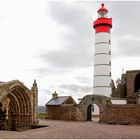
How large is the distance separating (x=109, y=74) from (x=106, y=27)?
7282mm

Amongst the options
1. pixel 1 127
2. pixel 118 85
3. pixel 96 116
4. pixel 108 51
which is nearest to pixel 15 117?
pixel 1 127

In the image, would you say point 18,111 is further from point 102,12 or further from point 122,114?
point 102,12

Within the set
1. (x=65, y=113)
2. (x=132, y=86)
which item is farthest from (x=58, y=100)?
(x=132, y=86)

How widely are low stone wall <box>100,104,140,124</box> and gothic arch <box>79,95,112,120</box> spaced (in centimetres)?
75

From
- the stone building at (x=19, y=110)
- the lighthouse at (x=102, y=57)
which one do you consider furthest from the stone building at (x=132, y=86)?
the stone building at (x=19, y=110)

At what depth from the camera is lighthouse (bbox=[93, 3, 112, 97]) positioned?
1521 inches

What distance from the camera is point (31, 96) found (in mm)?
26922

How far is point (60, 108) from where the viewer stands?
34.2 metres

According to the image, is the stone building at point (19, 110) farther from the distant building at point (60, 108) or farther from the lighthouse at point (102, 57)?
the lighthouse at point (102, 57)

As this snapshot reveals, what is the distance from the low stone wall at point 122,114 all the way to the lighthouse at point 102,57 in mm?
9356

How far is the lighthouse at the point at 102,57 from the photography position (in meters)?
38.6

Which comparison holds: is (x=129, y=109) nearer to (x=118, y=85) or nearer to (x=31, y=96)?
(x=31, y=96)

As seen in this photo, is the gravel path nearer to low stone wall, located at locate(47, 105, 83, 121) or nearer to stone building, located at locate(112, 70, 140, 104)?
low stone wall, located at locate(47, 105, 83, 121)

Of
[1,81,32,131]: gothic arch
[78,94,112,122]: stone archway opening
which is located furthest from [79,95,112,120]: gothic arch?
[1,81,32,131]: gothic arch
